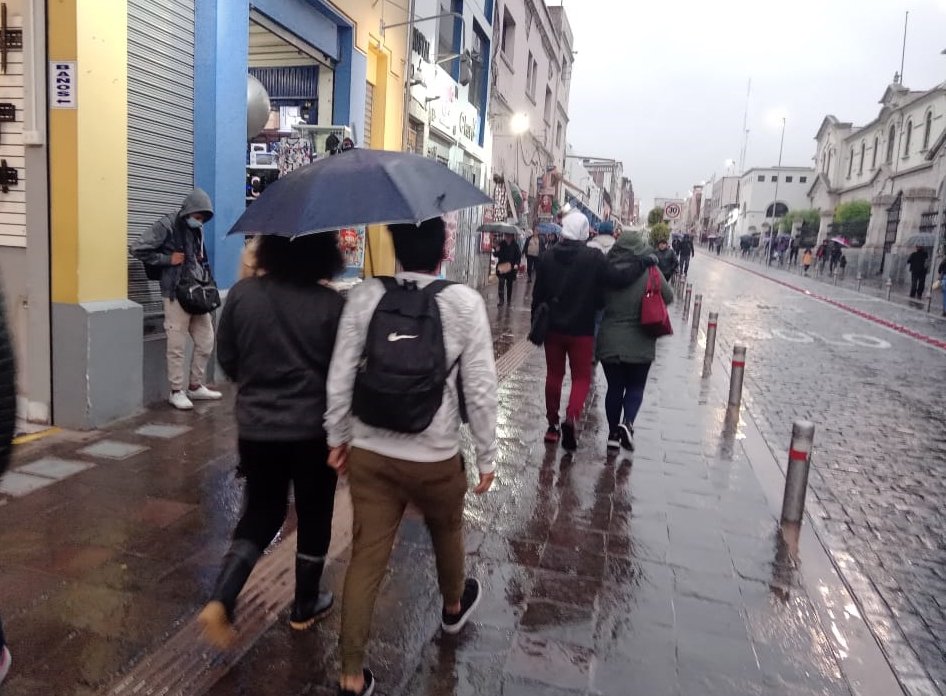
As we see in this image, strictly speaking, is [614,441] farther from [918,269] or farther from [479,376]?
[918,269]

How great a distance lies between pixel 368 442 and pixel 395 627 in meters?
1.11

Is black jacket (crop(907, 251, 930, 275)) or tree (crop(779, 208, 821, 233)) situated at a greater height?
tree (crop(779, 208, 821, 233))

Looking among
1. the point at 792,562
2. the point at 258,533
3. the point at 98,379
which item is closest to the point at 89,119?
the point at 98,379

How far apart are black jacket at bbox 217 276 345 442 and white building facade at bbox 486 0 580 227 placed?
18.1 metres

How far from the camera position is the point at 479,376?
268 cm

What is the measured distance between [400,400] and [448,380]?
226mm

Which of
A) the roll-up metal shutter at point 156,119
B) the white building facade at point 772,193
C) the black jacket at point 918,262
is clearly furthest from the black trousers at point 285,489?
the white building facade at point 772,193

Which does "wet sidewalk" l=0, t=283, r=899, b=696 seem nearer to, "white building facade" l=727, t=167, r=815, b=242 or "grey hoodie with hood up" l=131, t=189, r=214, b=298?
"grey hoodie with hood up" l=131, t=189, r=214, b=298

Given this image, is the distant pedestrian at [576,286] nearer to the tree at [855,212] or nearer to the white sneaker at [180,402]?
the white sneaker at [180,402]

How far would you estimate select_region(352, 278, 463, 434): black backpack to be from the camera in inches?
100

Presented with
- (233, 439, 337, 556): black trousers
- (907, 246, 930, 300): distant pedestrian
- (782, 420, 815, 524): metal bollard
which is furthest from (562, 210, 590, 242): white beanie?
(907, 246, 930, 300): distant pedestrian

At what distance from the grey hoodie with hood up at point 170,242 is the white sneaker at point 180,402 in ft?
2.97

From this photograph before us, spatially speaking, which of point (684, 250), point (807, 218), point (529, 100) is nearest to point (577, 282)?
point (529, 100)

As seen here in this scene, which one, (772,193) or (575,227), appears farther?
(772,193)
